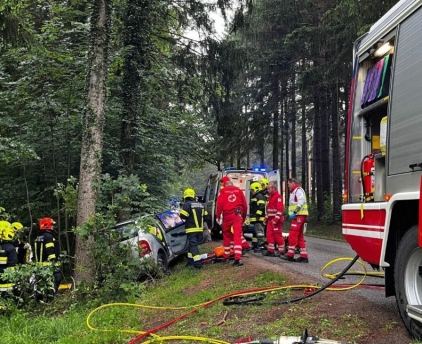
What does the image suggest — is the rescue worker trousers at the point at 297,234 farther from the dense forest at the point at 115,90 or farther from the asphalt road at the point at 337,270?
the dense forest at the point at 115,90

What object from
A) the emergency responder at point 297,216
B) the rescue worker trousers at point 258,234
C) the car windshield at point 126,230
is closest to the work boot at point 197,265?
the car windshield at point 126,230

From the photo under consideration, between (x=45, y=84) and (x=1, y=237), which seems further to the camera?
(x=45, y=84)

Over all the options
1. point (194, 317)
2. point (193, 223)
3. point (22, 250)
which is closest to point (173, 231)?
point (193, 223)

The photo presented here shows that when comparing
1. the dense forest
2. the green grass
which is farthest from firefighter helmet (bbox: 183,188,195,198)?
the green grass

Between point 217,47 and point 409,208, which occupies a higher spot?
point 217,47

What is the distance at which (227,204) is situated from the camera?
30.5 feet

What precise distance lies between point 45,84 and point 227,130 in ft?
23.5

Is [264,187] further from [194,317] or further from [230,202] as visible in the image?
[194,317]

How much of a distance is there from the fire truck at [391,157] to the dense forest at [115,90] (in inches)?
177

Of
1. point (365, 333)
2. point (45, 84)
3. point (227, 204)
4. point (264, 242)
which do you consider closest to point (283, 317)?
point (365, 333)

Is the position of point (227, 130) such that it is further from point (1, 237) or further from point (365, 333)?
point (365, 333)

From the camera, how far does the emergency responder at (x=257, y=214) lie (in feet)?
37.2

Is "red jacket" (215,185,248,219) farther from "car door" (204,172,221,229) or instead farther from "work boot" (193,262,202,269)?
"car door" (204,172,221,229)

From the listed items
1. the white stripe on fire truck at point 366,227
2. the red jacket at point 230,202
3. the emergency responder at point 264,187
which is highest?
the emergency responder at point 264,187
